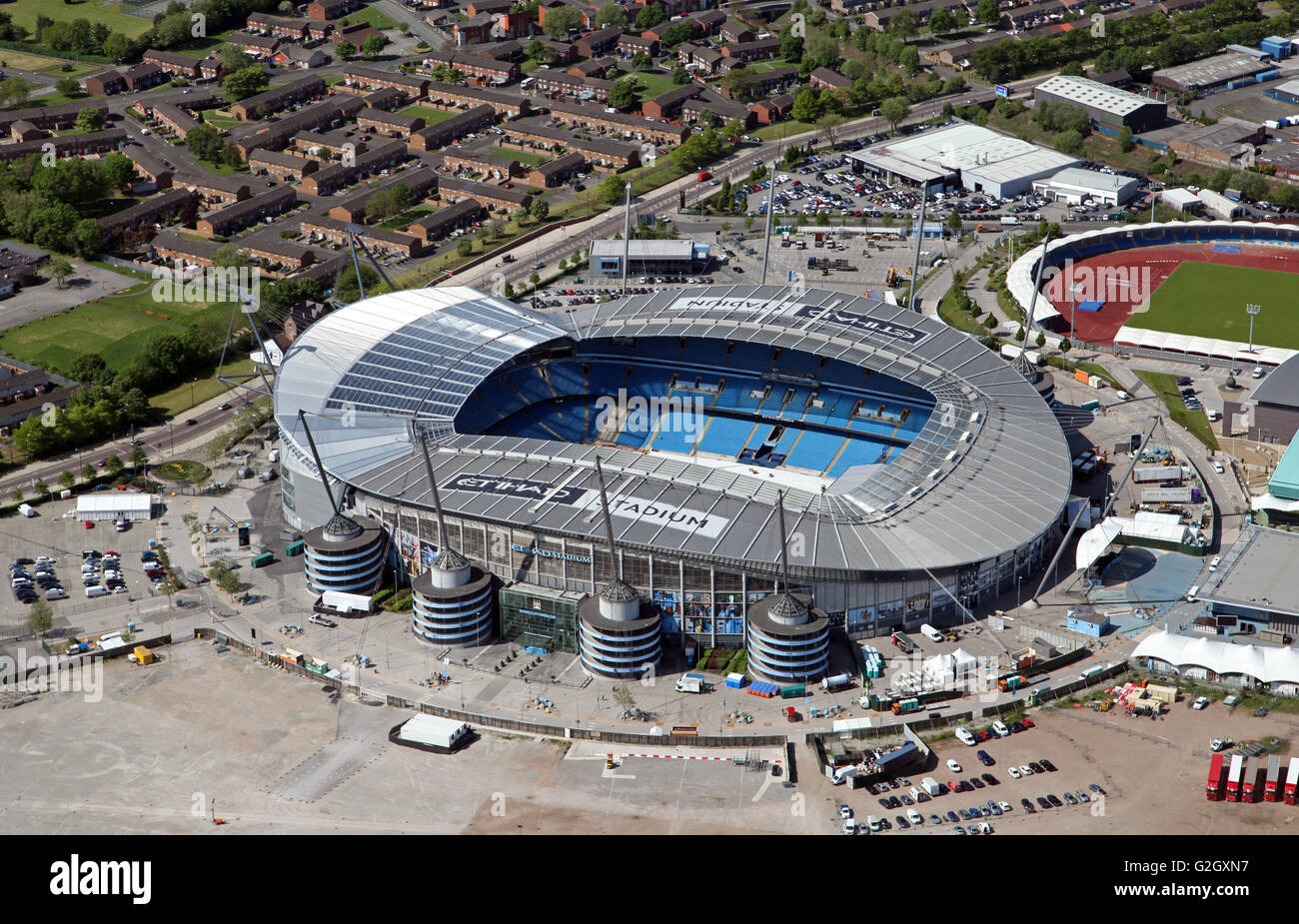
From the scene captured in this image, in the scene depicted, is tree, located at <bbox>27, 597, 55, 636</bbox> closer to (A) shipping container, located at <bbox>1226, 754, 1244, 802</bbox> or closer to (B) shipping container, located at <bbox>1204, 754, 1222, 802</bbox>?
(B) shipping container, located at <bbox>1204, 754, 1222, 802</bbox>

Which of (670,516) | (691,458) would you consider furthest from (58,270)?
(670,516)

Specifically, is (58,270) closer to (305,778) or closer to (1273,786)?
(305,778)

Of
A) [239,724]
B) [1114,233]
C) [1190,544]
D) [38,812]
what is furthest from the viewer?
[1114,233]

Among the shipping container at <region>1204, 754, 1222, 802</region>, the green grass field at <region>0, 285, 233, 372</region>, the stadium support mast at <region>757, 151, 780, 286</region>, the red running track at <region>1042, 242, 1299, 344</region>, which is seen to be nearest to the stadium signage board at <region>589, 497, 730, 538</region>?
the shipping container at <region>1204, 754, 1222, 802</region>

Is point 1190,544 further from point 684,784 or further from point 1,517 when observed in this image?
point 1,517

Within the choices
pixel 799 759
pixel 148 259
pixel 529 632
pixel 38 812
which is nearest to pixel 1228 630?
pixel 799 759

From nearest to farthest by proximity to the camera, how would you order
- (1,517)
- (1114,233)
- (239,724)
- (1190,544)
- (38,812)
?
(38,812) → (239,724) → (1190,544) → (1,517) → (1114,233)

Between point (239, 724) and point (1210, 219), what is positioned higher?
point (1210, 219)
